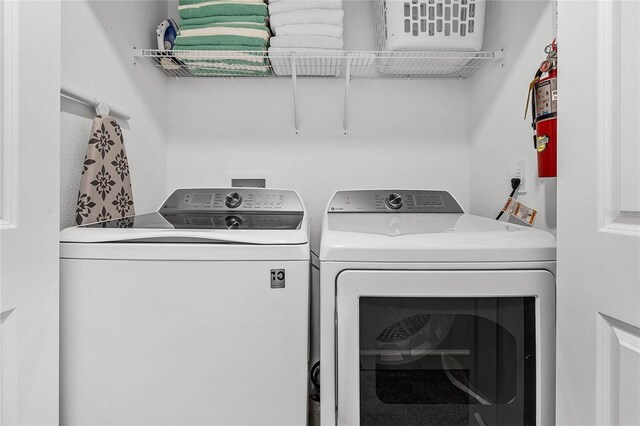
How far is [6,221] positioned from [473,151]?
72.2 inches

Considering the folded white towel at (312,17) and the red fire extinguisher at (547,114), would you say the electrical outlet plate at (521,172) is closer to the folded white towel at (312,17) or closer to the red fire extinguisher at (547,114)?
the red fire extinguisher at (547,114)

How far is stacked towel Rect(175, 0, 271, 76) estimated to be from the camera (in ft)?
4.92

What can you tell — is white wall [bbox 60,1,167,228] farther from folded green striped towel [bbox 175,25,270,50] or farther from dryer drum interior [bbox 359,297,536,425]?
dryer drum interior [bbox 359,297,536,425]

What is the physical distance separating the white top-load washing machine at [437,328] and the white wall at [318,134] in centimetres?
86

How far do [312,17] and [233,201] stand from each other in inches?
33.2

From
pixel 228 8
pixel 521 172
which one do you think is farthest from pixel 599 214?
pixel 228 8

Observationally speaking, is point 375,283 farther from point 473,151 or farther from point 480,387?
point 473,151

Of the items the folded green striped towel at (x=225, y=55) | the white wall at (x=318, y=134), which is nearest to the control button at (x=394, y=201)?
the white wall at (x=318, y=134)

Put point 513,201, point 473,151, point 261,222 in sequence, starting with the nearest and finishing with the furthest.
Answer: point 261,222, point 513,201, point 473,151

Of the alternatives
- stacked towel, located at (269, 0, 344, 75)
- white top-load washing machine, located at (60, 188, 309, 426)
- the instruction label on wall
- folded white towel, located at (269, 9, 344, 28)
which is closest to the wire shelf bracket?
white top-load washing machine, located at (60, 188, 309, 426)

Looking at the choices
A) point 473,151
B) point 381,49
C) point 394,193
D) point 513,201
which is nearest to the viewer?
point 513,201

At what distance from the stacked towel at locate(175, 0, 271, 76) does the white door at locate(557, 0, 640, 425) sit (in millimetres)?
1101

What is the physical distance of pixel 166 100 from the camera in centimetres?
185

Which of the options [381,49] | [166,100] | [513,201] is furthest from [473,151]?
[166,100]
